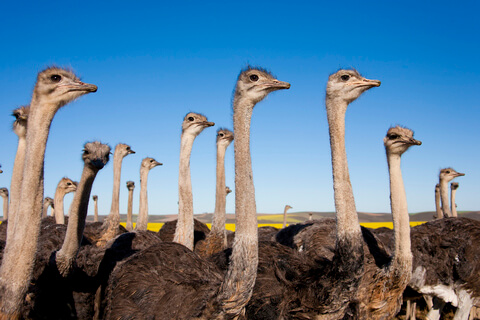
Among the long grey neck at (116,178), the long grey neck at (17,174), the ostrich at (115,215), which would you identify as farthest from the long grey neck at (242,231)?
the long grey neck at (116,178)

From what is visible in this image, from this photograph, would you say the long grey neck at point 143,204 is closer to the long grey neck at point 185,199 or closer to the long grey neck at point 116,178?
the long grey neck at point 116,178

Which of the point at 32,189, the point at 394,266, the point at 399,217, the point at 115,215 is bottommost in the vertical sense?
the point at 394,266

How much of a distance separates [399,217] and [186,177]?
3.07m

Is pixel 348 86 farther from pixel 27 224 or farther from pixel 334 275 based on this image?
pixel 27 224

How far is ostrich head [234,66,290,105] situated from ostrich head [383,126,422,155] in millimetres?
2030

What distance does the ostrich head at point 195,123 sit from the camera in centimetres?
715

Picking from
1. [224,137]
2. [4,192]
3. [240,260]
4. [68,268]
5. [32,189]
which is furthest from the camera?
[4,192]

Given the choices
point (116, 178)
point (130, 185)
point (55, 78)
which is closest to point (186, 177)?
point (116, 178)

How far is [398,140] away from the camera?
18.7 ft

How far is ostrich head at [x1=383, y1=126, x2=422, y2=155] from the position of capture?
5.66 m

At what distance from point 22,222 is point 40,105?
994mm

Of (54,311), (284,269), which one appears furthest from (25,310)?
(284,269)

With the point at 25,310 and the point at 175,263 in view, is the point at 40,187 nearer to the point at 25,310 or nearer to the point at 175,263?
the point at 25,310

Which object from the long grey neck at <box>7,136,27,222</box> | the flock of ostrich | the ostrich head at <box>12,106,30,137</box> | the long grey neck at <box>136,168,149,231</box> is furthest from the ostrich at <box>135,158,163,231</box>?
the long grey neck at <box>7,136,27,222</box>
